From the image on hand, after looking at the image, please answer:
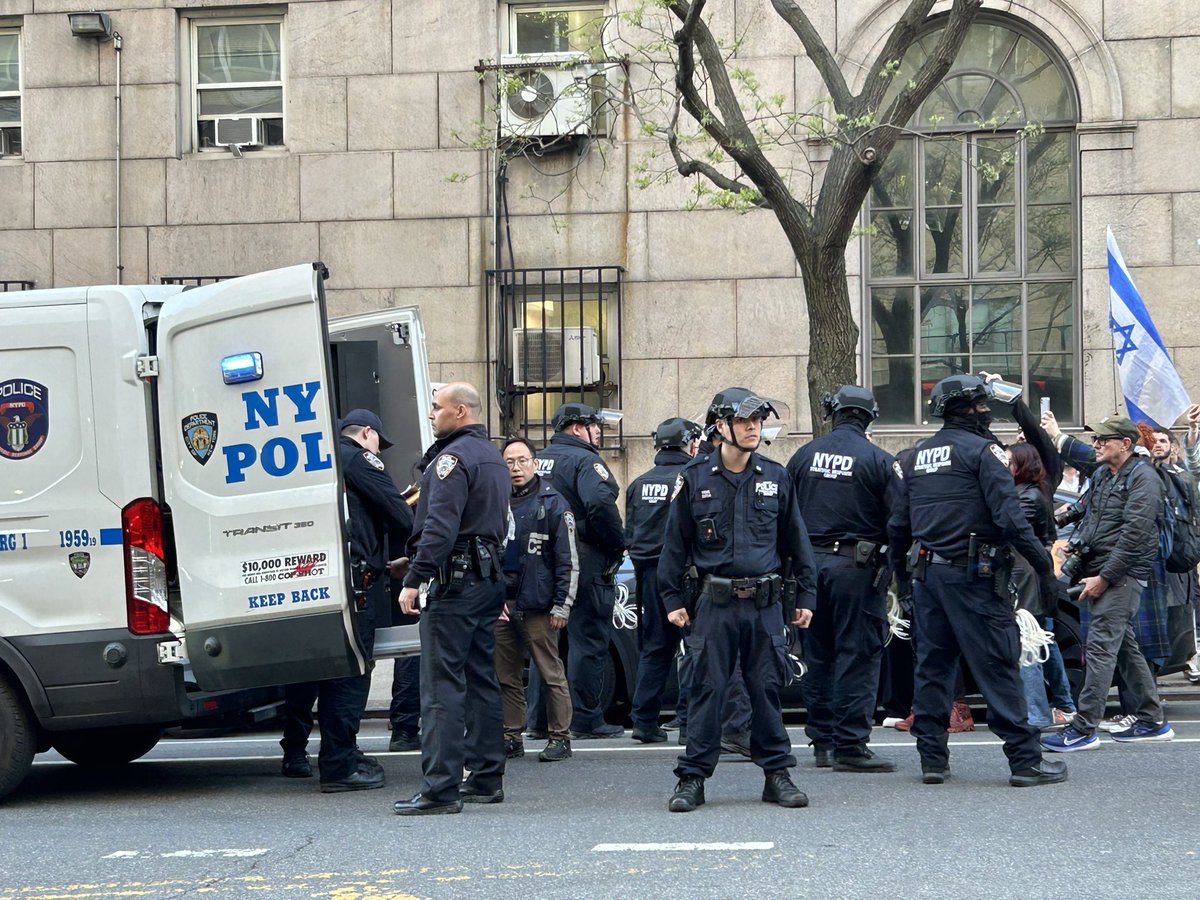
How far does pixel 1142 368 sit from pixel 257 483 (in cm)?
675

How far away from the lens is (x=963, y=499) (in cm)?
766

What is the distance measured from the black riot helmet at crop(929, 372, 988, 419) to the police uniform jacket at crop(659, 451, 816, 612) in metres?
1.02

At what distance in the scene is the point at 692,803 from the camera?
278 inches

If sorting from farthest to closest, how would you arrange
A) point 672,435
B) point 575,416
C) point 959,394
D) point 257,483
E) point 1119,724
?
1. point 575,416
2. point 672,435
3. point 1119,724
4. point 959,394
5. point 257,483

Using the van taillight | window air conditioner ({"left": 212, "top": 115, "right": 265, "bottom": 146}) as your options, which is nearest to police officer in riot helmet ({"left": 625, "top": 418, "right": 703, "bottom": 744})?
the van taillight

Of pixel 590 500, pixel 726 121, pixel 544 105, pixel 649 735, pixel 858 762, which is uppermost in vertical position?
pixel 544 105

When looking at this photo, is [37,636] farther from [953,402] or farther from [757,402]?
[953,402]

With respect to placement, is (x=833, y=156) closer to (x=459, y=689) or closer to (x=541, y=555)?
(x=541, y=555)

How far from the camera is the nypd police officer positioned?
7129 mm

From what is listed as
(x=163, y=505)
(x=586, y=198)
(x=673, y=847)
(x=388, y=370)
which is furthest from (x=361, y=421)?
Result: (x=586, y=198)

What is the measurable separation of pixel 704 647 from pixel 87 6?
A: 1141cm

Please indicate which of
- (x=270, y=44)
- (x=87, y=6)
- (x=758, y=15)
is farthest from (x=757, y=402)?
(x=87, y=6)

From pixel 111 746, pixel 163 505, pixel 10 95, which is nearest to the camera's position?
pixel 163 505

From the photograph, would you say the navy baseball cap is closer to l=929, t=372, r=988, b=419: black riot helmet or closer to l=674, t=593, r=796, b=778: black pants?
l=674, t=593, r=796, b=778: black pants
